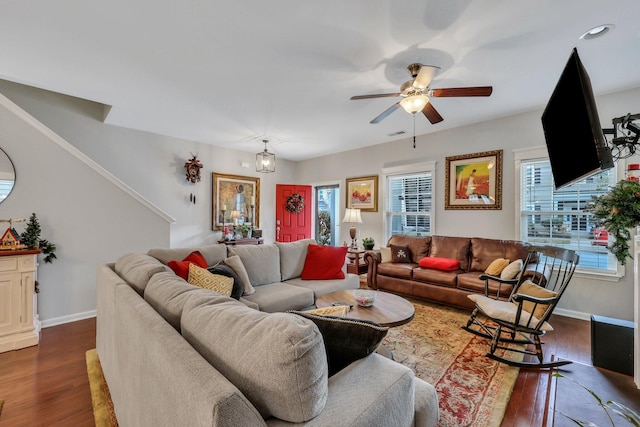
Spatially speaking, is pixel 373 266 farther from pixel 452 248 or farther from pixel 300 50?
pixel 300 50

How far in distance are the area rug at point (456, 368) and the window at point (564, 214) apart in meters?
1.67

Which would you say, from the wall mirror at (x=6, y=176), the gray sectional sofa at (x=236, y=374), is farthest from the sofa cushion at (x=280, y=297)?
the wall mirror at (x=6, y=176)

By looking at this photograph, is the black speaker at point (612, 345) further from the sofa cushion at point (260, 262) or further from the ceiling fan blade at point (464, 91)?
the sofa cushion at point (260, 262)

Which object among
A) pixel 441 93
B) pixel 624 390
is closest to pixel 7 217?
pixel 441 93

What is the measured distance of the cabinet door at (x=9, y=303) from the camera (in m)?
2.54

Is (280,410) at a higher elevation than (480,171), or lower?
lower

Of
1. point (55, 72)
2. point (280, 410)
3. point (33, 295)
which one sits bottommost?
point (33, 295)

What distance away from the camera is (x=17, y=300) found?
262 centimetres

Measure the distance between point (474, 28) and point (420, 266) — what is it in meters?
2.97

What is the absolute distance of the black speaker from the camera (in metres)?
2.17

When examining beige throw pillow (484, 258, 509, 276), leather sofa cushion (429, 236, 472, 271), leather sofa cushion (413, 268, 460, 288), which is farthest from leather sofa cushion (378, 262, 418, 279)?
beige throw pillow (484, 258, 509, 276)

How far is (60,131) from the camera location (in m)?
3.91

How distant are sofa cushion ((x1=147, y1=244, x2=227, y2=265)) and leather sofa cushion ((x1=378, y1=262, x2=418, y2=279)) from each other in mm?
2414

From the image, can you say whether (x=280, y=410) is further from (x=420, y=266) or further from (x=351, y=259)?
(x=351, y=259)
